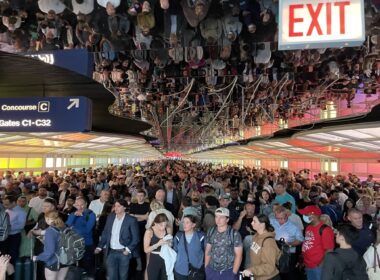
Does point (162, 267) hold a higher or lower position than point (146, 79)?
lower

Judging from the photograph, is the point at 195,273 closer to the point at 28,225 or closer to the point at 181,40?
the point at 28,225

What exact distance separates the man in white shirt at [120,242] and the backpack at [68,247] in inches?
26.0

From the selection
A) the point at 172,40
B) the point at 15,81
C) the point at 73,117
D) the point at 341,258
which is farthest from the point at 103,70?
the point at 341,258

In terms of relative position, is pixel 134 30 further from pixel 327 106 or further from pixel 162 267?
pixel 327 106

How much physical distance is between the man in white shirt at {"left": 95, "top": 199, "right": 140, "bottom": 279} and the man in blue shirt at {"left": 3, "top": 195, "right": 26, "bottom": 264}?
1462 mm

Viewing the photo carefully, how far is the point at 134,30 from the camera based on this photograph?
603cm

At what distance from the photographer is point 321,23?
10.0 ft

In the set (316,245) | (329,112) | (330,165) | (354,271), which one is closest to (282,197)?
(316,245)

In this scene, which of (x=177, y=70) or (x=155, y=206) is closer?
(x=155, y=206)

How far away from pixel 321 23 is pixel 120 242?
12.6ft

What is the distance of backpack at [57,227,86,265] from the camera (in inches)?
167

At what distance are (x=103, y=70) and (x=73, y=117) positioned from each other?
424 cm

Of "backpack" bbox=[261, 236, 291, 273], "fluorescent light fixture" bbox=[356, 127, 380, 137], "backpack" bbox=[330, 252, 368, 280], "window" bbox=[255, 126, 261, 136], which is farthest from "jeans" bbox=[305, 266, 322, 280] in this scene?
"window" bbox=[255, 126, 261, 136]

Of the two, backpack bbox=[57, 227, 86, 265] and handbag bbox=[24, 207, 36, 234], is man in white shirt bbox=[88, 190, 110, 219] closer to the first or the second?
handbag bbox=[24, 207, 36, 234]
